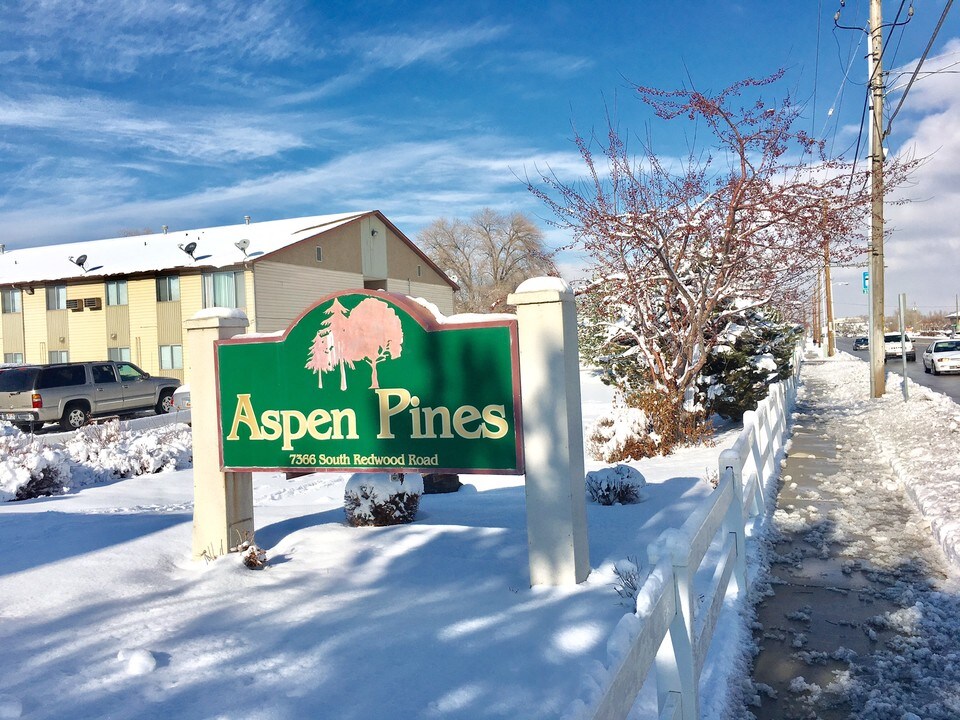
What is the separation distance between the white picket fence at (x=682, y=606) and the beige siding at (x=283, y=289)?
28.3 metres

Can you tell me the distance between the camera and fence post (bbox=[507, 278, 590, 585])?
18.2 ft

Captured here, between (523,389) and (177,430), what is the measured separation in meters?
11.2

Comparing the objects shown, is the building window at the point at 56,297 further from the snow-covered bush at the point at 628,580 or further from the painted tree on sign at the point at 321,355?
the snow-covered bush at the point at 628,580

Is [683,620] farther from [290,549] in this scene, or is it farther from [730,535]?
[290,549]

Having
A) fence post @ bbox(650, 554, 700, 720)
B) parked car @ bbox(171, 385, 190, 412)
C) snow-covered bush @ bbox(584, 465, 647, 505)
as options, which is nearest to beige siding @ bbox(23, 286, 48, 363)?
parked car @ bbox(171, 385, 190, 412)

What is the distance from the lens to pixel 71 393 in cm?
1958

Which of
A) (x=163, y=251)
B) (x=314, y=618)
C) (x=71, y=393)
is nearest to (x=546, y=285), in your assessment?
(x=314, y=618)

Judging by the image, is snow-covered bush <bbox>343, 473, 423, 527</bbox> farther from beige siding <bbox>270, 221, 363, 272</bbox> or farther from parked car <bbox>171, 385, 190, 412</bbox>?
beige siding <bbox>270, 221, 363, 272</bbox>

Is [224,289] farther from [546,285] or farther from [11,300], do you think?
[546,285]

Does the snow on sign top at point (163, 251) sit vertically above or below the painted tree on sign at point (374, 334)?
above

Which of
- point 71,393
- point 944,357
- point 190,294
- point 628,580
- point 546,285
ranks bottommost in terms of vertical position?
point 628,580

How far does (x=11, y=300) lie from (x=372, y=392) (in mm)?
40167

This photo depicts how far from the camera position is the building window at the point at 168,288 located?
Result: 35.6m

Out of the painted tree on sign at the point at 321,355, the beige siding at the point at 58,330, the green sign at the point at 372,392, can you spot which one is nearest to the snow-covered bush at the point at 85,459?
the green sign at the point at 372,392
